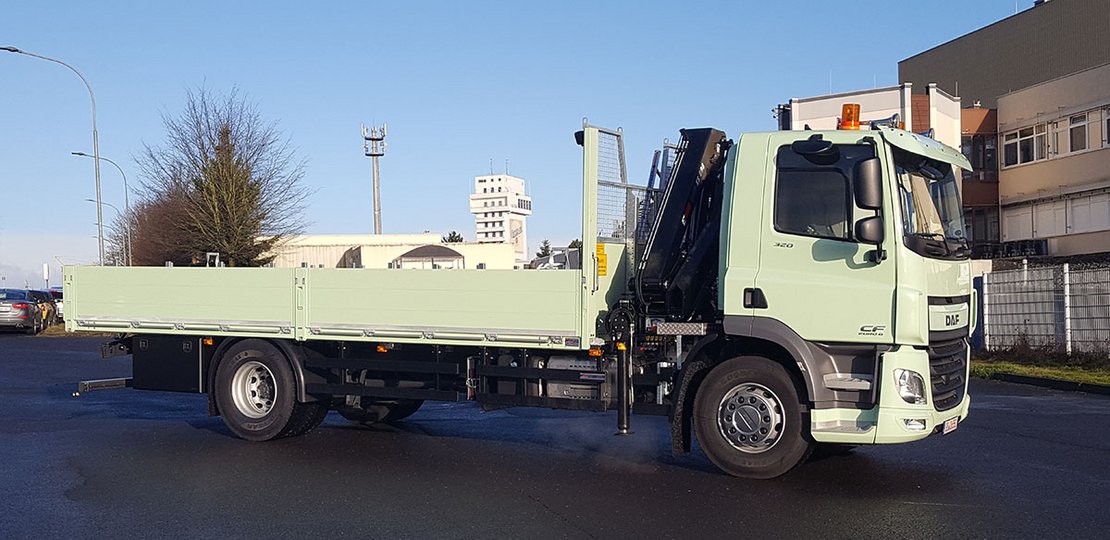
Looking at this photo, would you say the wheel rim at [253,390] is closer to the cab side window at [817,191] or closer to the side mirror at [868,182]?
the cab side window at [817,191]

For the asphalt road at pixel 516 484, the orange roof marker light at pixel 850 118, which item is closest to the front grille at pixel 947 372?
A: the asphalt road at pixel 516 484

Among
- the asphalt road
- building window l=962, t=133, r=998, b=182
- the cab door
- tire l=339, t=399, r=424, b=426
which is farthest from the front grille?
building window l=962, t=133, r=998, b=182

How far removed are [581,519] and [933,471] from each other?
3.44 m

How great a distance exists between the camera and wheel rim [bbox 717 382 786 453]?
8.05 m

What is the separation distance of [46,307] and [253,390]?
3266cm

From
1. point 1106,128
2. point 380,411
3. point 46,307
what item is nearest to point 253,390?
point 380,411

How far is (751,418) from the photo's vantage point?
26.5 ft

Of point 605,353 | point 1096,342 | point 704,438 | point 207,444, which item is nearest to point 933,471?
point 704,438

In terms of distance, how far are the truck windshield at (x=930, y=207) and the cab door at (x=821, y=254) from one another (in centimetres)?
26

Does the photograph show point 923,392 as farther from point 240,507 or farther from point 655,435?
point 240,507

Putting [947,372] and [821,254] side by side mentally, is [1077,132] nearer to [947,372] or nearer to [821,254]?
[947,372]

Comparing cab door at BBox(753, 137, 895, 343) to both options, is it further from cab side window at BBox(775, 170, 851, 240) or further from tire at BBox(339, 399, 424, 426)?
tire at BBox(339, 399, 424, 426)

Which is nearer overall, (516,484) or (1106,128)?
(516,484)

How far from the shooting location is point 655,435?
35.3 feet
